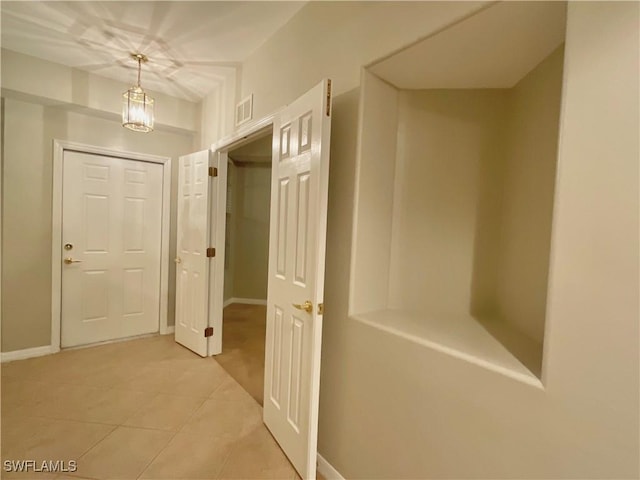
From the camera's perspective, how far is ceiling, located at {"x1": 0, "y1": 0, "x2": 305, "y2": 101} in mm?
1853

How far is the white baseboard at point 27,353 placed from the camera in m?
2.60

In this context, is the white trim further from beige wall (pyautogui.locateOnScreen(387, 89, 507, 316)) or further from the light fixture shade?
beige wall (pyautogui.locateOnScreen(387, 89, 507, 316))

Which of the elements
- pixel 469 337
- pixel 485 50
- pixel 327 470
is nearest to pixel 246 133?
pixel 485 50

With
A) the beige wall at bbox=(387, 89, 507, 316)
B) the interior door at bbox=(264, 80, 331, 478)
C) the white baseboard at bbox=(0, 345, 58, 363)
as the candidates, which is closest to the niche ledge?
the beige wall at bbox=(387, 89, 507, 316)

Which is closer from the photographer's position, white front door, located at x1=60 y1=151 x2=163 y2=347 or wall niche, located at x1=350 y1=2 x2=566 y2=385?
wall niche, located at x1=350 y1=2 x2=566 y2=385

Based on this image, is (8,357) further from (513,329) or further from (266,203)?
(513,329)

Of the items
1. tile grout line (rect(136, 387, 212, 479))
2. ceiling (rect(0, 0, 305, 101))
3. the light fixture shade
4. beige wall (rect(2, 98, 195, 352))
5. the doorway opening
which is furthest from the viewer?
the doorway opening

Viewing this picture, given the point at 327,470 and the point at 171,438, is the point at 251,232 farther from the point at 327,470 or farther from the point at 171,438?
the point at 327,470

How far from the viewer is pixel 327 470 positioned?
158 cm

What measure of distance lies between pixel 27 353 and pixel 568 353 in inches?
160

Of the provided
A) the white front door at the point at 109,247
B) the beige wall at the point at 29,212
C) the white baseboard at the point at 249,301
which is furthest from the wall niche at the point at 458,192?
the white baseboard at the point at 249,301

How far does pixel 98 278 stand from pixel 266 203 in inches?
110

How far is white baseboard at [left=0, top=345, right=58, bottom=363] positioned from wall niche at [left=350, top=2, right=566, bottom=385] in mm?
3254

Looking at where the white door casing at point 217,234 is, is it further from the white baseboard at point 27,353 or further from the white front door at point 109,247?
the white baseboard at point 27,353
